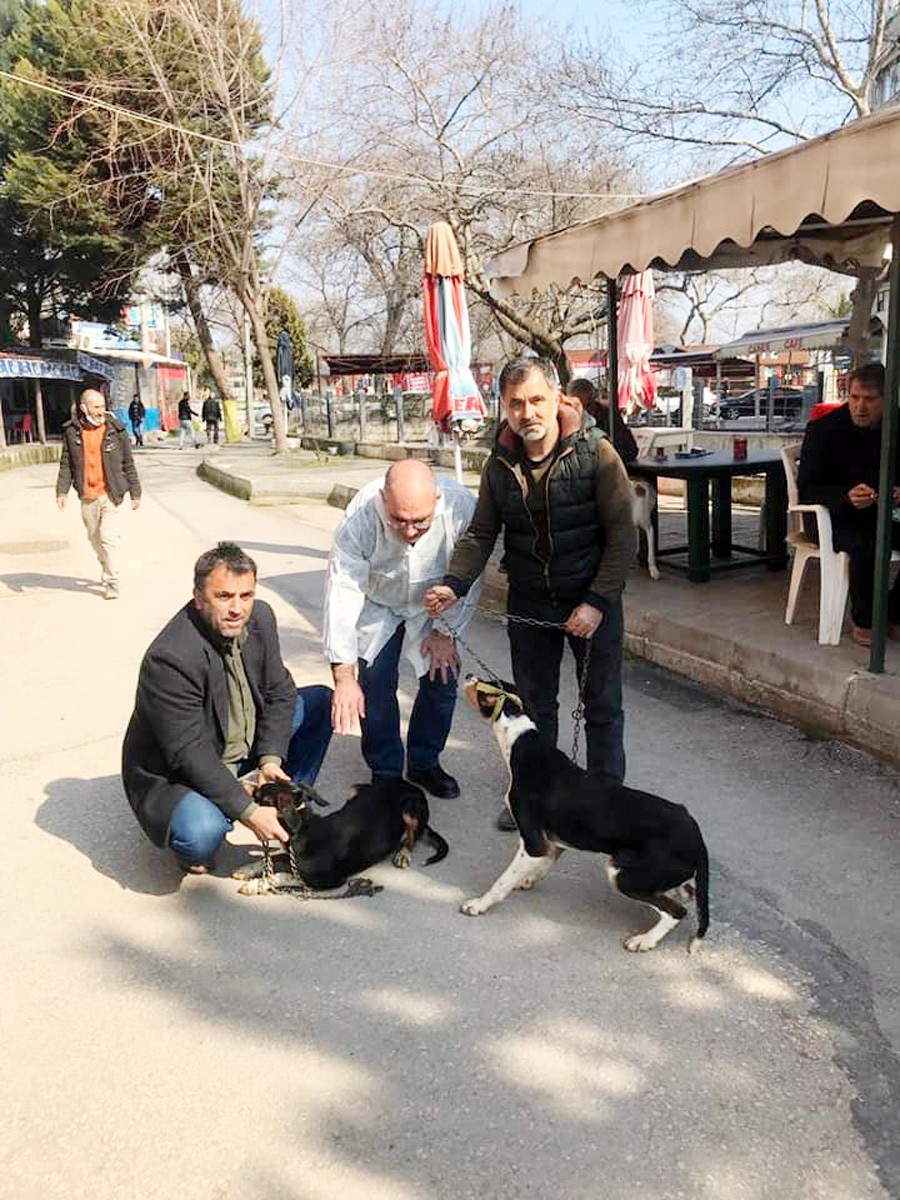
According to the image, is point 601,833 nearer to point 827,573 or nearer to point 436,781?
point 436,781

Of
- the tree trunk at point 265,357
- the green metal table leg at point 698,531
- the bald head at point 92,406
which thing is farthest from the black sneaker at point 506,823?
the tree trunk at point 265,357

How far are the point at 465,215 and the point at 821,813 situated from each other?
20449 mm

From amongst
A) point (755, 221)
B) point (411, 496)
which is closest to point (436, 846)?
point (411, 496)

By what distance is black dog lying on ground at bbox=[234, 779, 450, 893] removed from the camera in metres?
3.15

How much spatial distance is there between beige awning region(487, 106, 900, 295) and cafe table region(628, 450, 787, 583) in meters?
1.46

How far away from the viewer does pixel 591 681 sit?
11.5 feet

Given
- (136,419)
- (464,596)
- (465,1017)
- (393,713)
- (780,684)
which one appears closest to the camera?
(465,1017)

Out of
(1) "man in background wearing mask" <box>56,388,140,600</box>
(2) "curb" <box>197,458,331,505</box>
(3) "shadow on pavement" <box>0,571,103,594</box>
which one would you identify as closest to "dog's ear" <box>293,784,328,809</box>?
(1) "man in background wearing mask" <box>56,388,140,600</box>

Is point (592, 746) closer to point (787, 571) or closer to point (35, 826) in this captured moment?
point (35, 826)

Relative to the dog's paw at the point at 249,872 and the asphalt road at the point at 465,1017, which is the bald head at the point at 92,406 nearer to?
the asphalt road at the point at 465,1017

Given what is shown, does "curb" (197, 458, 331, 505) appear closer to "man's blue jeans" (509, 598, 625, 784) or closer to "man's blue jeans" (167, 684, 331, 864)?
"man's blue jeans" (167, 684, 331, 864)

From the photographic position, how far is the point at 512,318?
17.8m

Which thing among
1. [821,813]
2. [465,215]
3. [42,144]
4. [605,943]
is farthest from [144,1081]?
[42,144]

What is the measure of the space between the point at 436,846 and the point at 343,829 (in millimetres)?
460
